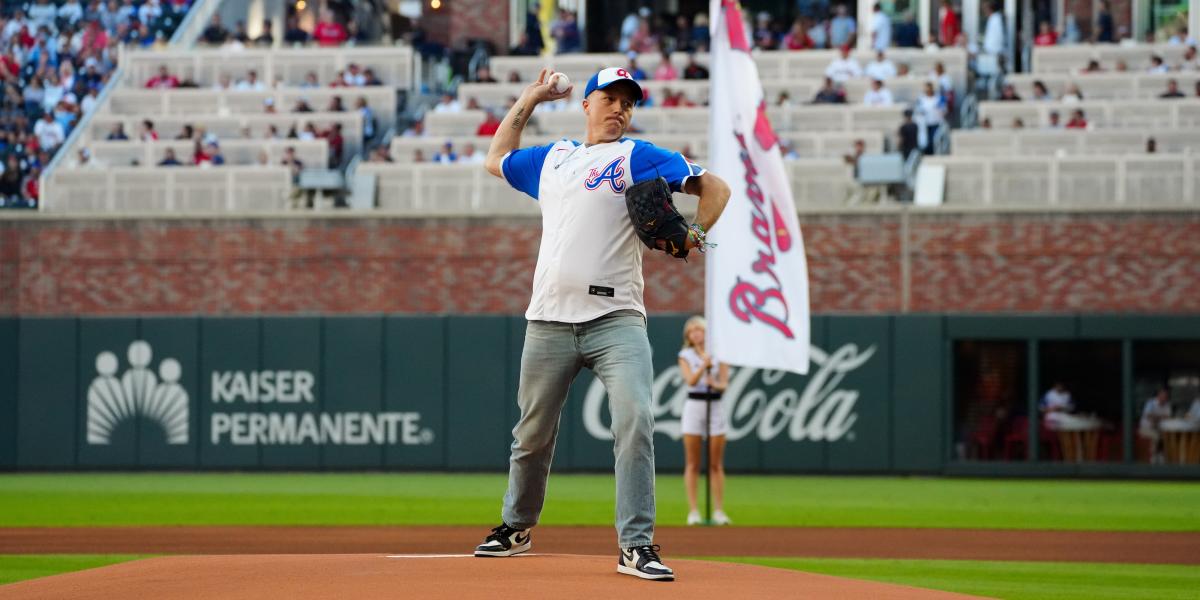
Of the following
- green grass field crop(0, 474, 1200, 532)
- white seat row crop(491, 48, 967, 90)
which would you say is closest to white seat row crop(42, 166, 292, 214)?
green grass field crop(0, 474, 1200, 532)

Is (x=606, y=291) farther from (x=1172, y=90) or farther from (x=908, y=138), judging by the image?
(x=1172, y=90)

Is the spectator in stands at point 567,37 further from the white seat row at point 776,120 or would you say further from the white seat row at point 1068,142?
the white seat row at point 1068,142

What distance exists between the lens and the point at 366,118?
29.2m

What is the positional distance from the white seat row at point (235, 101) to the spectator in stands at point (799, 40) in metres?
7.73

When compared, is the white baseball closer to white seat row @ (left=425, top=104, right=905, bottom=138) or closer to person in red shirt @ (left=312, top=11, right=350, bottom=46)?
white seat row @ (left=425, top=104, right=905, bottom=138)

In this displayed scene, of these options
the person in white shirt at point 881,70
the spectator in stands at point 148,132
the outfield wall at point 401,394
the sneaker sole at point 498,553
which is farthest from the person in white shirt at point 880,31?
the sneaker sole at point 498,553

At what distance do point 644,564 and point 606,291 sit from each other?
1.21m

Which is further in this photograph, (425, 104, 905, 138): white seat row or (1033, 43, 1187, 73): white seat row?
(1033, 43, 1187, 73): white seat row

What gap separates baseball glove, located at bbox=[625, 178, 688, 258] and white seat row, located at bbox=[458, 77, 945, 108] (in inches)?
850

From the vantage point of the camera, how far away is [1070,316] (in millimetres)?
23422

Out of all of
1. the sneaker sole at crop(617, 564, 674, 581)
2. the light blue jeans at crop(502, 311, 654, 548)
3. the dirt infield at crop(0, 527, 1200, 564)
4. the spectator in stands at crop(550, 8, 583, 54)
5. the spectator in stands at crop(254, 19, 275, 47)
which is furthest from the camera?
the spectator in stands at crop(254, 19, 275, 47)

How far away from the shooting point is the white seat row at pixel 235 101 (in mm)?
29906

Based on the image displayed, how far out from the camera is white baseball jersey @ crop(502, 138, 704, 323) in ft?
23.6

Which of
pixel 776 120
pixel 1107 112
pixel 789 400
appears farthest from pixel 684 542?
pixel 1107 112
